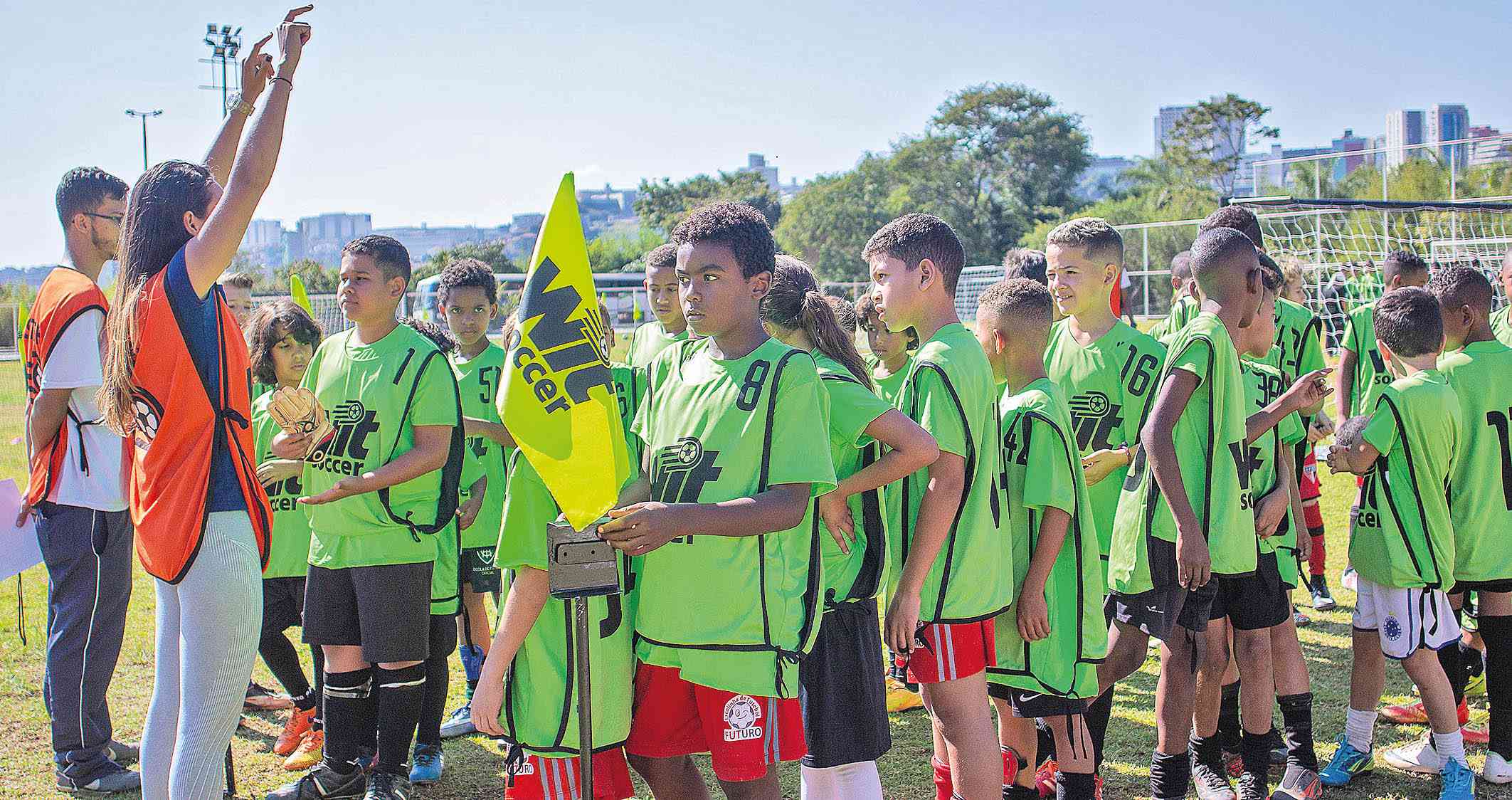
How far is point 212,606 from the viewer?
3029 mm

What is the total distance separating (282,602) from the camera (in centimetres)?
500

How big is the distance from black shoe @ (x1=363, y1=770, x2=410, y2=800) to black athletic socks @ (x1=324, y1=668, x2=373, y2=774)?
111 mm

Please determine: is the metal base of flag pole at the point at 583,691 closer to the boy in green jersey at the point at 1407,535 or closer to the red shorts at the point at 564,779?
the red shorts at the point at 564,779

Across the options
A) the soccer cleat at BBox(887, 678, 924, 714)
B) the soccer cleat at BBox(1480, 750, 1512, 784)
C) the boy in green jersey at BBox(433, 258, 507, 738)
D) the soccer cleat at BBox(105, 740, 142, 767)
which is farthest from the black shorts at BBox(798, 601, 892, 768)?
the soccer cleat at BBox(105, 740, 142, 767)

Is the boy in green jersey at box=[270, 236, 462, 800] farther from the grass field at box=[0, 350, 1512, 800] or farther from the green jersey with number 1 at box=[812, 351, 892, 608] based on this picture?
the green jersey with number 1 at box=[812, 351, 892, 608]

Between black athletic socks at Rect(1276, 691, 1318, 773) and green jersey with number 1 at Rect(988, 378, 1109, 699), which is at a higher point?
green jersey with number 1 at Rect(988, 378, 1109, 699)

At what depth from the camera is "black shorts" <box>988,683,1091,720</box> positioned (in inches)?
144

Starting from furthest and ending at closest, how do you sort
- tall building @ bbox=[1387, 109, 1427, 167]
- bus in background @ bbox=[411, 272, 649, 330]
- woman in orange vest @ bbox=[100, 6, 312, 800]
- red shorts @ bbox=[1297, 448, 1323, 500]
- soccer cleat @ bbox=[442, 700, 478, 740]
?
tall building @ bbox=[1387, 109, 1427, 167], bus in background @ bbox=[411, 272, 649, 330], red shorts @ bbox=[1297, 448, 1323, 500], soccer cleat @ bbox=[442, 700, 478, 740], woman in orange vest @ bbox=[100, 6, 312, 800]

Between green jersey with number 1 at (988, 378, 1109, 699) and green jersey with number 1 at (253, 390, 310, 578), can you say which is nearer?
green jersey with number 1 at (988, 378, 1109, 699)

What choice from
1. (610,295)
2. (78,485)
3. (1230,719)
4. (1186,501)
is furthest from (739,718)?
(610,295)

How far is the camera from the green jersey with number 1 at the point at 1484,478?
4.30m

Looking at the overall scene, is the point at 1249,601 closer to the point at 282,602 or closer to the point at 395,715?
the point at 395,715

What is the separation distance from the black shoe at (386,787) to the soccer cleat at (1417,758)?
378 centimetres

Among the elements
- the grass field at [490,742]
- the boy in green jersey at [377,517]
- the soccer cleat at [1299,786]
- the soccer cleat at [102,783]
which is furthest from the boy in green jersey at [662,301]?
the soccer cleat at [1299,786]
